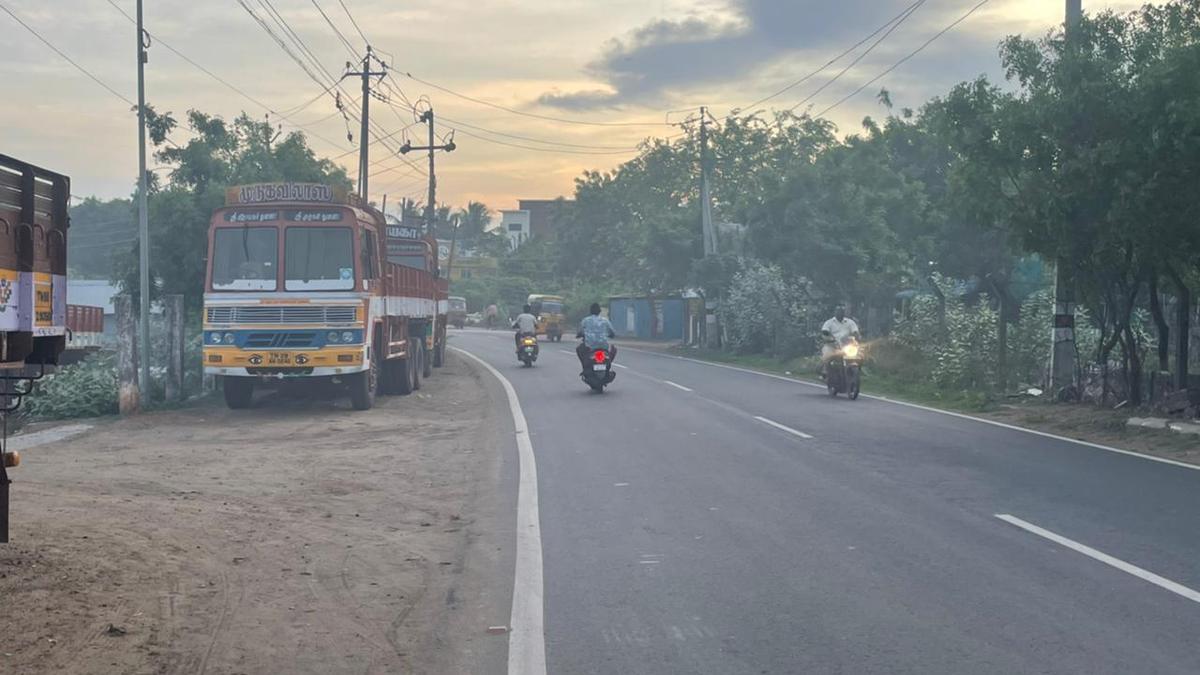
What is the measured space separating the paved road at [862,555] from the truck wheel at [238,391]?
711 cm

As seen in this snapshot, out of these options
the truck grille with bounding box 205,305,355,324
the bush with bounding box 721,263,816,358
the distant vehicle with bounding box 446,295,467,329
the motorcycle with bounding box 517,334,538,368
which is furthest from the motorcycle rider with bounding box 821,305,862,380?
the distant vehicle with bounding box 446,295,467,329

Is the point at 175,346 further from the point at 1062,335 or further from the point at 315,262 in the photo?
the point at 1062,335

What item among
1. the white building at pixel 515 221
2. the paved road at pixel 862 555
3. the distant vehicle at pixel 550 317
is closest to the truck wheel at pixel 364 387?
the paved road at pixel 862 555

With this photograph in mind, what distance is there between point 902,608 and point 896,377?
929 inches

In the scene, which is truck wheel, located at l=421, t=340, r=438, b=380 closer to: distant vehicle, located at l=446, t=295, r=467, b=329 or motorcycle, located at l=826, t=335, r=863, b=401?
motorcycle, located at l=826, t=335, r=863, b=401

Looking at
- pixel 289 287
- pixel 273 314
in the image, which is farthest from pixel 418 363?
pixel 273 314

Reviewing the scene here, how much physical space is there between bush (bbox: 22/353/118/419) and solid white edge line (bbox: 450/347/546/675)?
35.4 feet

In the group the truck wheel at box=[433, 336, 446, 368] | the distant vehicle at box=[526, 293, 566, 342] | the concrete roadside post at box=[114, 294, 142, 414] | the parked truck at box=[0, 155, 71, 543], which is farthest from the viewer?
the distant vehicle at box=[526, 293, 566, 342]

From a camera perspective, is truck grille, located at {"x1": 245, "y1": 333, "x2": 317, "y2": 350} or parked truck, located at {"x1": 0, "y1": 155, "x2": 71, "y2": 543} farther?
truck grille, located at {"x1": 245, "y1": 333, "x2": 317, "y2": 350}

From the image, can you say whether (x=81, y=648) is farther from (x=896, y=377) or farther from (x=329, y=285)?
(x=896, y=377)

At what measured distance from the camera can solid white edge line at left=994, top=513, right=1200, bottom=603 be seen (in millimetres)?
7457

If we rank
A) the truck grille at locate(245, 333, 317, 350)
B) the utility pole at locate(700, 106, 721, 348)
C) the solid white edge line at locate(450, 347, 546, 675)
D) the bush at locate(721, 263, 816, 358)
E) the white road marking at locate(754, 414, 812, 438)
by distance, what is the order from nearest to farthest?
the solid white edge line at locate(450, 347, 546, 675)
the white road marking at locate(754, 414, 812, 438)
the truck grille at locate(245, 333, 317, 350)
the bush at locate(721, 263, 816, 358)
the utility pole at locate(700, 106, 721, 348)

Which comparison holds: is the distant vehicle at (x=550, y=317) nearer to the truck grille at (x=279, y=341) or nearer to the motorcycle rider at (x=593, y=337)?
the motorcycle rider at (x=593, y=337)

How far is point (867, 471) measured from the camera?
1312 centimetres
